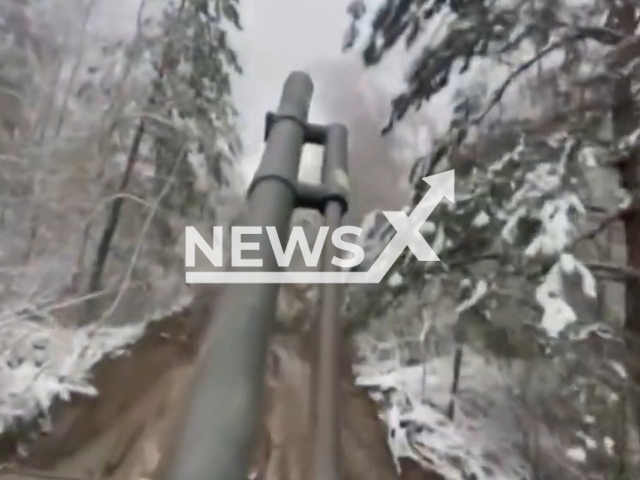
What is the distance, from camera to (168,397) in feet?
4.91

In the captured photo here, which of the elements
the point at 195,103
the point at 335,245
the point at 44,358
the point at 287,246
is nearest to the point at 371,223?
the point at 195,103

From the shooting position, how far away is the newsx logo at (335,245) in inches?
18.9

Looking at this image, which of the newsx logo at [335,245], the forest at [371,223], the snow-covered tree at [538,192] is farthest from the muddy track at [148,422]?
the snow-covered tree at [538,192]

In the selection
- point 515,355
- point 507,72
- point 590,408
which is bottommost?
point 590,408

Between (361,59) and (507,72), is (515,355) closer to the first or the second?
(507,72)

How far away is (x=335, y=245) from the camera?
638 mm

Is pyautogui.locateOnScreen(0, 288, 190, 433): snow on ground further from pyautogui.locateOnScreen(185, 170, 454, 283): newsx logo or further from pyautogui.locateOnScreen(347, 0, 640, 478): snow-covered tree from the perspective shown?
pyautogui.locateOnScreen(347, 0, 640, 478): snow-covered tree

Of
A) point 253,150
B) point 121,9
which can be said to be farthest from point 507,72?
point 121,9

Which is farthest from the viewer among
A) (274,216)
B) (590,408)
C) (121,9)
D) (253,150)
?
(121,9)

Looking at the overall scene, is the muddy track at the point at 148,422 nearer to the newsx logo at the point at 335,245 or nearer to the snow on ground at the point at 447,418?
the snow on ground at the point at 447,418

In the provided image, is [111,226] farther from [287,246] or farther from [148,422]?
[287,246]

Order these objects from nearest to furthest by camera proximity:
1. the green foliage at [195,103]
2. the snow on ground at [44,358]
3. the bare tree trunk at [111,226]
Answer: the snow on ground at [44,358] < the bare tree trunk at [111,226] < the green foliage at [195,103]

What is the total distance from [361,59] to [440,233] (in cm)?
92

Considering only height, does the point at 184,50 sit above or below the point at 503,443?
above
